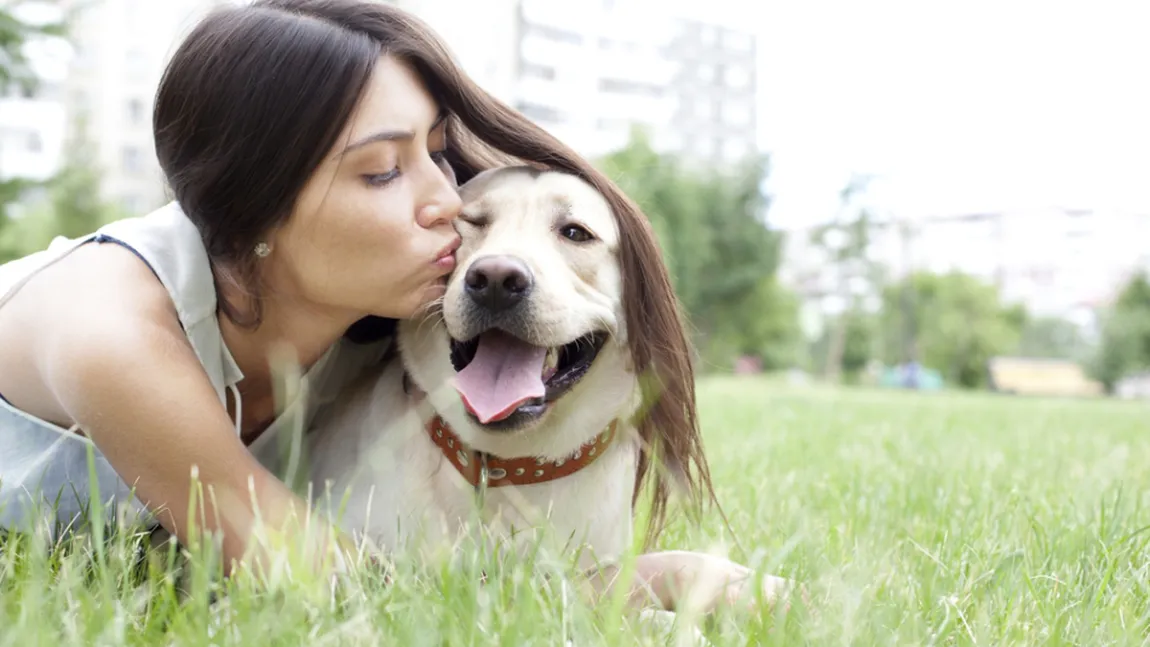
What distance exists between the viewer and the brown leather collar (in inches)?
90.7

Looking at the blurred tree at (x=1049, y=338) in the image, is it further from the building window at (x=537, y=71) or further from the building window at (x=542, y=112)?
the building window at (x=537, y=71)

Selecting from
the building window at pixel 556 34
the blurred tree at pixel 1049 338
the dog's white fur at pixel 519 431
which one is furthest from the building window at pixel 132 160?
the blurred tree at pixel 1049 338

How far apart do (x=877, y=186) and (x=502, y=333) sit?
1606 inches

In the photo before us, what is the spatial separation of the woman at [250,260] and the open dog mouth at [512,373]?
167mm

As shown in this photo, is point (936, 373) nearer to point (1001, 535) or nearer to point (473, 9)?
point (473, 9)

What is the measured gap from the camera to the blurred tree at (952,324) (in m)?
48.9

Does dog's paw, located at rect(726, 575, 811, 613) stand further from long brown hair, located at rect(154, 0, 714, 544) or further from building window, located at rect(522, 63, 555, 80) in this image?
building window, located at rect(522, 63, 555, 80)

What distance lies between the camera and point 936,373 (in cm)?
5128

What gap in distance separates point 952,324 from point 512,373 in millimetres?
51662

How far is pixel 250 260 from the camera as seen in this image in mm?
2320

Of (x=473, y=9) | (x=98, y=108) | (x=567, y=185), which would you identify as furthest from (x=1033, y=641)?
(x=98, y=108)

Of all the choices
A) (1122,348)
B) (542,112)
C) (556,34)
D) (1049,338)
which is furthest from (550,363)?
(1049,338)

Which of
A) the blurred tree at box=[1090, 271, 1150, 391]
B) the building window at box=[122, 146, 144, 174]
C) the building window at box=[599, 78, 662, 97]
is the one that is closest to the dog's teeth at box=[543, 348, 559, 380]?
the blurred tree at box=[1090, 271, 1150, 391]

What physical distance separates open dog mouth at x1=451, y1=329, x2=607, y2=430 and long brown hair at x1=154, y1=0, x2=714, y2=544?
0.52 feet
